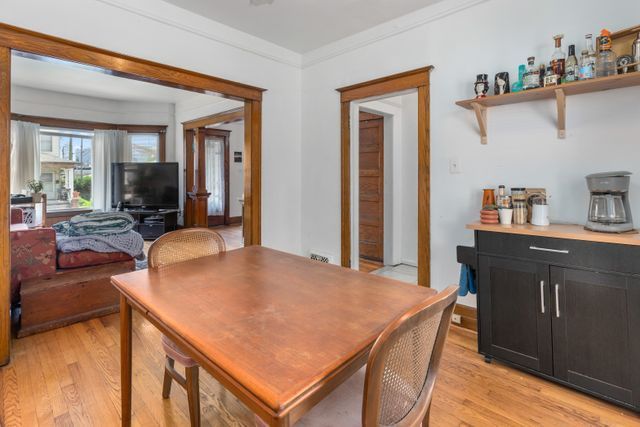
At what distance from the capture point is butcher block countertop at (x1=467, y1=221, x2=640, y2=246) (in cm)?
164

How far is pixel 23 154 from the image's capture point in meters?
5.59

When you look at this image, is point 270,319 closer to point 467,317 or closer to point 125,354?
point 125,354

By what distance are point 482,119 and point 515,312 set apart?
139 centimetres

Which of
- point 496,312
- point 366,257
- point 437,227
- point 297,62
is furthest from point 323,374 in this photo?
point 366,257

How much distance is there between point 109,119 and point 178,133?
133cm

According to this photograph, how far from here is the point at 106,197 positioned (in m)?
6.48

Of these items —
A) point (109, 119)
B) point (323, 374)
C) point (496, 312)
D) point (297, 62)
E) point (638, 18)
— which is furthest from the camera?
point (109, 119)

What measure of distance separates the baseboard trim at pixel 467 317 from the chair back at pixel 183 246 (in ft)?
6.43

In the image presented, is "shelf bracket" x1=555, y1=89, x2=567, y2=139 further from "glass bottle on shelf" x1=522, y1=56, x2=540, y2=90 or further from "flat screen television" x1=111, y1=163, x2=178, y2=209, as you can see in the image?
"flat screen television" x1=111, y1=163, x2=178, y2=209

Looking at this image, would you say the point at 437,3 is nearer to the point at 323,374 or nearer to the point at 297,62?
the point at 297,62

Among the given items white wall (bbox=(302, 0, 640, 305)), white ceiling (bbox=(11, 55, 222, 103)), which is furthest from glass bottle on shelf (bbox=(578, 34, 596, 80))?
white ceiling (bbox=(11, 55, 222, 103))

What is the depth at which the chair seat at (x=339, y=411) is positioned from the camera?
3.18 ft

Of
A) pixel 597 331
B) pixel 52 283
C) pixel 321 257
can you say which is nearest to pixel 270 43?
pixel 321 257

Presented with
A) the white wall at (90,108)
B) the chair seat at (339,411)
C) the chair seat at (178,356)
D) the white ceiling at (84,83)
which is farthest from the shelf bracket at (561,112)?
the white wall at (90,108)
